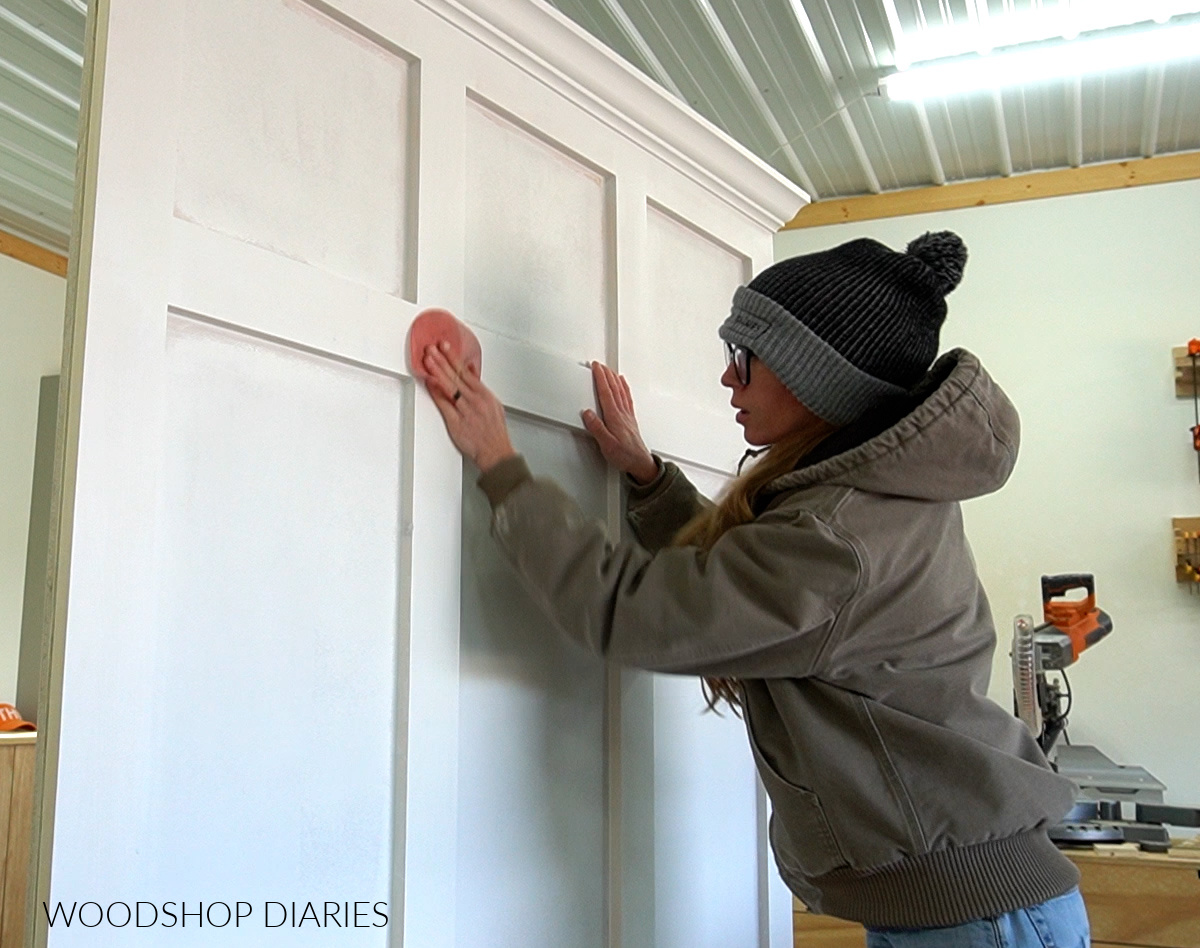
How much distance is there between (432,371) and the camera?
1.12 m

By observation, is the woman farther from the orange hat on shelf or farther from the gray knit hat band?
the orange hat on shelf

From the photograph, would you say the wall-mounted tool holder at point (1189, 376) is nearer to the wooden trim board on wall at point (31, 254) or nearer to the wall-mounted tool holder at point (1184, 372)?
the wall-mounted tool holder at point (1184, 372)

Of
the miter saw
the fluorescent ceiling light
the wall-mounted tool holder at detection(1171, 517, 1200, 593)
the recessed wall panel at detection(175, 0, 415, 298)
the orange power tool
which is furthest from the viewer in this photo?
the wall-mounted tool holder at detection(1171, 517, 1200, 593)

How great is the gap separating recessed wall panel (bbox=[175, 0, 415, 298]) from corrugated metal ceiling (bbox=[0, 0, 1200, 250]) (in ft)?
6.02

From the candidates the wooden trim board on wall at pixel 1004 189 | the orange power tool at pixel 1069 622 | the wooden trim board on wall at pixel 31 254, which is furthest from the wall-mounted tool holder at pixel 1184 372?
the wooden trim board on wall at pixel 31 254

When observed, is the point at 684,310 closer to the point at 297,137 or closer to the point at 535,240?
the point at 535,240

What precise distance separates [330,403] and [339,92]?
0.32m

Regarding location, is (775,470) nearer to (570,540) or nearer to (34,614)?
(570,540)

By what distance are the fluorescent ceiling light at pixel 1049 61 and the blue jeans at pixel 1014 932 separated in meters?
2.55

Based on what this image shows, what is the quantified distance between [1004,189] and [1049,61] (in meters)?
0.84

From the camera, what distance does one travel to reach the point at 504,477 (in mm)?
1142

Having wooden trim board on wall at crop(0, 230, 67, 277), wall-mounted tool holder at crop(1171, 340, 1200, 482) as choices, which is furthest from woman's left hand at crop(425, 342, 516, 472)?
wooden trim board on wall at crop(0, 230, 67, 277)

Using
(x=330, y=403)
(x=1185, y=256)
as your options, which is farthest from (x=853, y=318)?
(x=1185, y=256)

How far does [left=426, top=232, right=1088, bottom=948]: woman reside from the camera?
107cm
